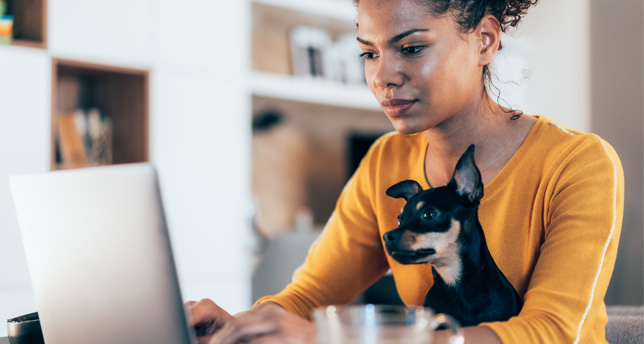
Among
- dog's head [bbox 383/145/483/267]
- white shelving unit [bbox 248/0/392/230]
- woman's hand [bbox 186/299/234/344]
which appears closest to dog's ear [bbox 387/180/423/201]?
dog's head [bbox 383/145/483/267]

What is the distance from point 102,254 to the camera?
659 millimetres

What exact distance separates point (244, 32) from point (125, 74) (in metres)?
0.63

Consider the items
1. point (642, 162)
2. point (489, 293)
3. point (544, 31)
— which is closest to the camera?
point (489, 293)

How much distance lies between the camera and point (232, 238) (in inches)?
117

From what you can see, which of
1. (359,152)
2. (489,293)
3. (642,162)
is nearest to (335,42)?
(359,152)

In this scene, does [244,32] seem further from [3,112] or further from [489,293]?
[489,293]

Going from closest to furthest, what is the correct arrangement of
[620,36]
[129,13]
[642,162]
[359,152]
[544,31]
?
1. [129,13]
2. [642,162]
3. [620,36]
4. [359,152]
5. [544,31]

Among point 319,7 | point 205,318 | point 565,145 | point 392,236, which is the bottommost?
point 205,318

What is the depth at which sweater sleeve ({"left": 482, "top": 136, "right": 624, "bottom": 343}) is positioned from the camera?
783mm

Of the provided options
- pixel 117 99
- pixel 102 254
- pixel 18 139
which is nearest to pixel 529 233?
pixel 102 254

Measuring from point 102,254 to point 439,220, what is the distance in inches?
18.9

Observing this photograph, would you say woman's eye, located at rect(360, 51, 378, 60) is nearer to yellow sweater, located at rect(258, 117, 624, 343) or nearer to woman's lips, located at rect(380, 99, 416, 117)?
woman's lips, located at rect(380, 99, 416, 117)

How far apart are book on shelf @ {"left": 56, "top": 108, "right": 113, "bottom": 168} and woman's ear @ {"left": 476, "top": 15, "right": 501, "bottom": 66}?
2.08 meters

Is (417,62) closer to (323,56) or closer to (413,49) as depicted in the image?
(413,49)
